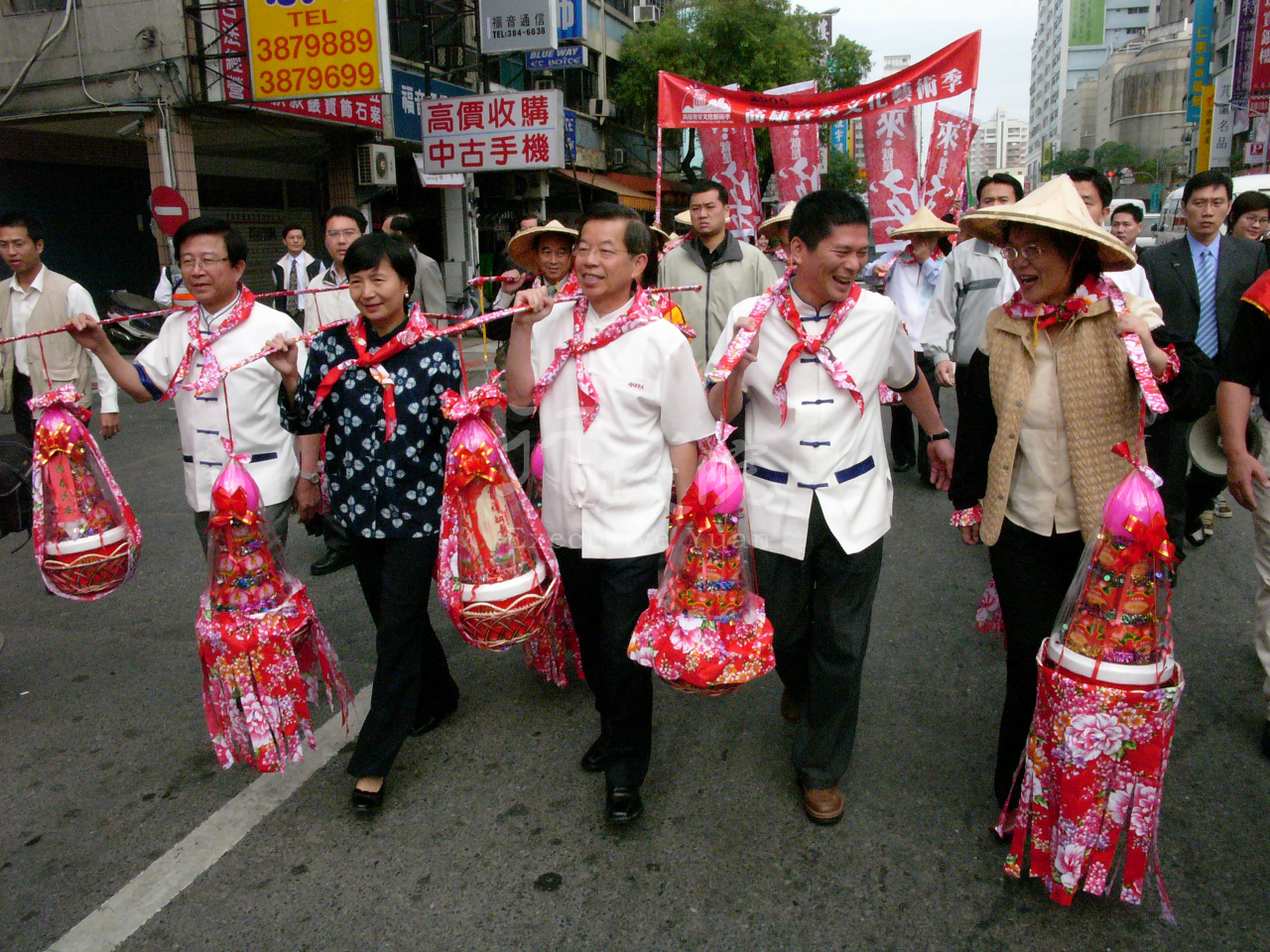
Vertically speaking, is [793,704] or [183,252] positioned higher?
[183,252]

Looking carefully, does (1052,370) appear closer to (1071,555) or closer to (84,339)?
(1071,555)

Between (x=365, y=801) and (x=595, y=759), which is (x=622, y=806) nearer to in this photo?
(x=595, y=759)

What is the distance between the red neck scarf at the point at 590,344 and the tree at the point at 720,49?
2760cm

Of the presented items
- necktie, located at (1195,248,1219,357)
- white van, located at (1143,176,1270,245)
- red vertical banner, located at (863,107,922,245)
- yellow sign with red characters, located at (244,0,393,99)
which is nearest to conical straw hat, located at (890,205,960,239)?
red vertical banner, located at (863,107,922,245)

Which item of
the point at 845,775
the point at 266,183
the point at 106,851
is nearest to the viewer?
the point at 106,851

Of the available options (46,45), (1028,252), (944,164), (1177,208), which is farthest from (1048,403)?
(1177,208)

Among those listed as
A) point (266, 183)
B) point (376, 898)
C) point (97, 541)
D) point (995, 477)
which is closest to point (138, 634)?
point (97, 541)

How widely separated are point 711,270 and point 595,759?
2689 millimetres

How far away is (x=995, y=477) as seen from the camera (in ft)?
8.64

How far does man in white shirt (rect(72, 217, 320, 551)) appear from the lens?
3.33 m

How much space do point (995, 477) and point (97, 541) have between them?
2824 millimetres

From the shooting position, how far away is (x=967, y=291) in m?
5.37

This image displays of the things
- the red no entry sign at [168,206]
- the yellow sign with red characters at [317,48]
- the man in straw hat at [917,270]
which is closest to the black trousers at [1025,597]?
the man in straw hat at [917,270]

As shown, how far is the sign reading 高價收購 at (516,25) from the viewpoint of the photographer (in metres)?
14.4
